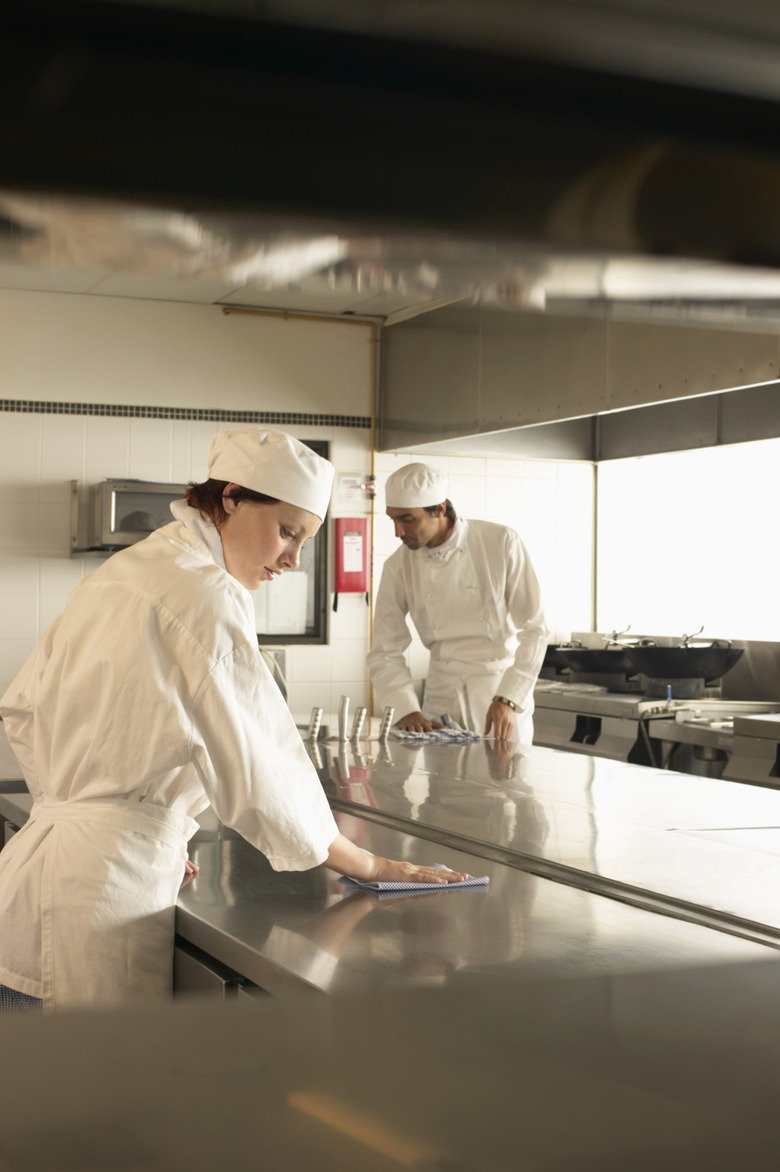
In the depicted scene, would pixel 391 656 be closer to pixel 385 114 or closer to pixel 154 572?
pixel 154 572

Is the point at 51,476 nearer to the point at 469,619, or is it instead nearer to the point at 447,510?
the point at 447,510

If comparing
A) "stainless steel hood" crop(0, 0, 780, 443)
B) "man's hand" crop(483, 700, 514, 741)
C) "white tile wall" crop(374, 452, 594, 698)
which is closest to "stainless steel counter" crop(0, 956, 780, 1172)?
"stainless steel hood" crop(0, 0, 780, 443)

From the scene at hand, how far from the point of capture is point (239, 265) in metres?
0.20

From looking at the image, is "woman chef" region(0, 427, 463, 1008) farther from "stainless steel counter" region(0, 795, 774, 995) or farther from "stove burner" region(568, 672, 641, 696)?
"stove burner" region(568, 672, 641, 696)

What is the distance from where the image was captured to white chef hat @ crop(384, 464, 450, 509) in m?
3.46

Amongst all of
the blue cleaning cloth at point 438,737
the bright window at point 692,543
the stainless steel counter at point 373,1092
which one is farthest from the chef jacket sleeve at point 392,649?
the stainless steel counter at point 373,1092

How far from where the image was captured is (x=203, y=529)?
159 cm

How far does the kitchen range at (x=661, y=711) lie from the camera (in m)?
3.69

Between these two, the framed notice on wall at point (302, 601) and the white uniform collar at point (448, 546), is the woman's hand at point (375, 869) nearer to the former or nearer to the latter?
the white uniform collar at point (448, 546)

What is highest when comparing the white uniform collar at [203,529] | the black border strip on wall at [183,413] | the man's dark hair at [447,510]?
the black border strip on wall at [183,413]

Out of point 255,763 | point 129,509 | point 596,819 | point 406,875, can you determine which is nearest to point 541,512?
point 129,509

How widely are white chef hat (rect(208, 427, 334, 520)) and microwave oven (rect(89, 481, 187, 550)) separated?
3.15 m

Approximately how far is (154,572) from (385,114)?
1.28 metres

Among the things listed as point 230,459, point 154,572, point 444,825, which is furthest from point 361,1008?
point 444,825
